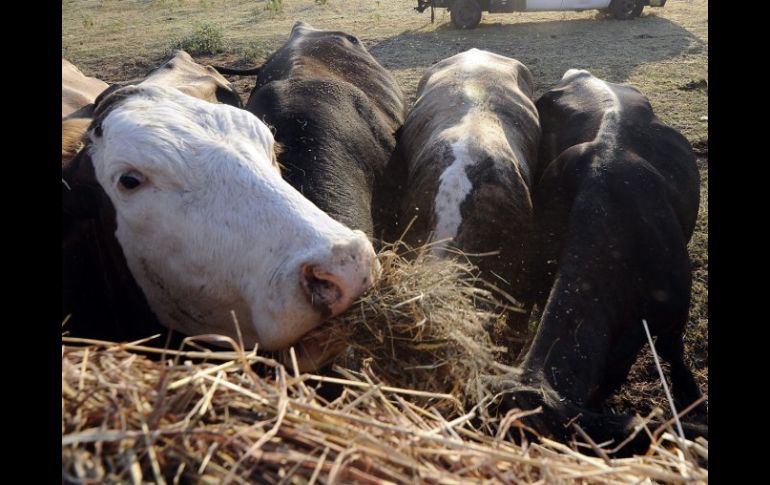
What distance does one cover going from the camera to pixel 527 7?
15.7 meters

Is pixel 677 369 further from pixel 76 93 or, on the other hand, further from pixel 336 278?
pixel 76 93

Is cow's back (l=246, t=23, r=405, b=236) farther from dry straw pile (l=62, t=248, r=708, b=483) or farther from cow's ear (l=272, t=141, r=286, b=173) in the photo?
dry straw pile (l=62, t=248, r=708, b=483)

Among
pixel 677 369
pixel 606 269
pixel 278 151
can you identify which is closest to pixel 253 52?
pixel 278 151

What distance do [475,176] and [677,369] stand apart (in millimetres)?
1633

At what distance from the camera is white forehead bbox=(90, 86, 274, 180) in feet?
8.89

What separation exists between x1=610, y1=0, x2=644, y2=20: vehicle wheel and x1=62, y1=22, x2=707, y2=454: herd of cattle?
1119 cm

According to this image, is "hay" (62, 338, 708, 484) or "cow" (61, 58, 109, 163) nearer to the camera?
"hay" (62, 338, 708, 484)

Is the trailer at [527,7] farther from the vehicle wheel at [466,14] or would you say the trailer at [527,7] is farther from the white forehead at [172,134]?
the white forehead at [172,134]

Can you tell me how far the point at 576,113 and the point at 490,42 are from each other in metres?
9.07

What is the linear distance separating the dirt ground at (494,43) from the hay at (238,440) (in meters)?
2.26

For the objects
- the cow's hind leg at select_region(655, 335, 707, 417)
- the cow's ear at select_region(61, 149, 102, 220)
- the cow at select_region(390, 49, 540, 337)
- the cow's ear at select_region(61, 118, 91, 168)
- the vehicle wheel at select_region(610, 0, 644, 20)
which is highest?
the cow's ear at select_region(61, 118, 91, 168)

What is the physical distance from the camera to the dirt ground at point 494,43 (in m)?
5.90

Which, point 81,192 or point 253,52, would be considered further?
point 253,52

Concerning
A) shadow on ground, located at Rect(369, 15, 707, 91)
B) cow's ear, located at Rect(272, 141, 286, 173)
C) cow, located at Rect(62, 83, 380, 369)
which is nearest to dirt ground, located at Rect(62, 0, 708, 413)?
shadow on ground, located at Rect(369, 15, 707, 91)
